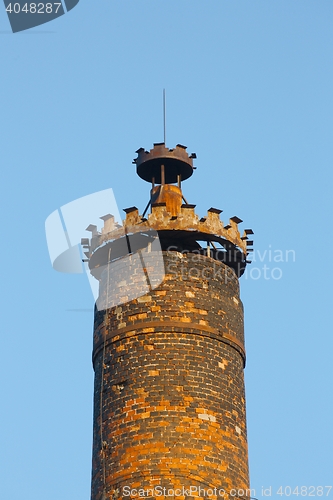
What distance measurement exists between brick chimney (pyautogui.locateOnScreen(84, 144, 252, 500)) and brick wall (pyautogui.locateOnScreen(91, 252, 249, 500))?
0.03 m

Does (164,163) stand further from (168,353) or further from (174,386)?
(174,386)

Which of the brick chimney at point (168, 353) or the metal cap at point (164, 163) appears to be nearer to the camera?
the brick chimney at point (168, 353)

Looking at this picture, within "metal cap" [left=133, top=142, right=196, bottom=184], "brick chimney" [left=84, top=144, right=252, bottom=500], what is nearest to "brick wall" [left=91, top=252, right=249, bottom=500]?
"brick chimney" [left=84, top=144, right=252, bottom=500]

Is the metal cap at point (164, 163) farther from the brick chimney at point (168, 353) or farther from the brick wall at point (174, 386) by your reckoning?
the brick wall at point (174, 386)

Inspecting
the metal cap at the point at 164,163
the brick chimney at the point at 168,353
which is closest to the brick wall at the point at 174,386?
the brick chimney at the point at 168,353

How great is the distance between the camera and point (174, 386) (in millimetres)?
27641

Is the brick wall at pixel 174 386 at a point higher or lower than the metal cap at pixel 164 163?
lower

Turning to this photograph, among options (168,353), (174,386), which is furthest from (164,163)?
(174,386)

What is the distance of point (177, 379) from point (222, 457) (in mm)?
2090

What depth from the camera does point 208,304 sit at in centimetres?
2898

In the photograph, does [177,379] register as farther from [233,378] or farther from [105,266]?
[105,266]

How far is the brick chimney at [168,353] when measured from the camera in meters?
26.9

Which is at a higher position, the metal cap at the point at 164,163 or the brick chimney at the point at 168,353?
the metal cap at the point at 164,163

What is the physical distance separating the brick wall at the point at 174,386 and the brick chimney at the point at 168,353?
0.08ft
